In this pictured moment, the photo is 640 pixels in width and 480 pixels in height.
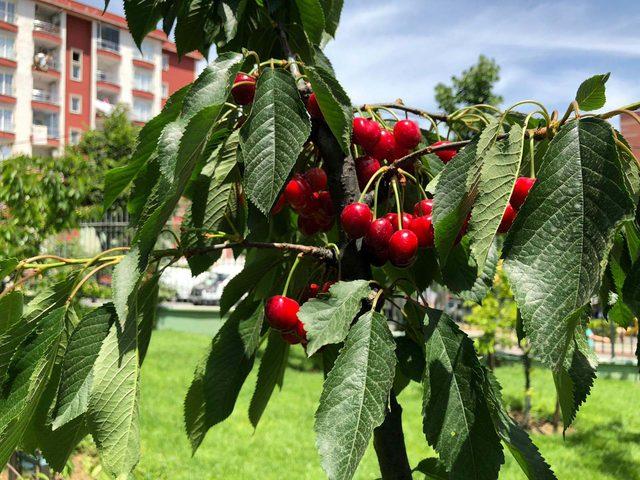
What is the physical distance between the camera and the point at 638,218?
1.86 feet

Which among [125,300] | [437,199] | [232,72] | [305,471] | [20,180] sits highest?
[20,180]

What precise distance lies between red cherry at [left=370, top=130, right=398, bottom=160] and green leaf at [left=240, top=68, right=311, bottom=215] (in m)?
0.23

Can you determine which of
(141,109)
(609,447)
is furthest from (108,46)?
(609,447)

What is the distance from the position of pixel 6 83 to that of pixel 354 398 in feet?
88.0

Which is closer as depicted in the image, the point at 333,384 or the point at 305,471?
the point at 333,384

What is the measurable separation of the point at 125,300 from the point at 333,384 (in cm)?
27

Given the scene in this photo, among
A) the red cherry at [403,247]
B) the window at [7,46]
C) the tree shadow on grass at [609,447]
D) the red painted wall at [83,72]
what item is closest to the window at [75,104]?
the red painted wall at [83,72]

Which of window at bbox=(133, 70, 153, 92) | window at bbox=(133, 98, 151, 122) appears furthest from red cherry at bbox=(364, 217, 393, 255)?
window at bbox=(133, 70, 153, 92)

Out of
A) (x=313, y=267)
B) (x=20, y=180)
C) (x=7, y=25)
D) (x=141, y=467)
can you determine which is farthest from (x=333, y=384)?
(x=7, y=25)

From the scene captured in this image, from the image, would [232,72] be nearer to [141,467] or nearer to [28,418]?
[28,418]

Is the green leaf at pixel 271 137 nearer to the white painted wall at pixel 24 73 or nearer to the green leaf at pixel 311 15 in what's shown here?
the green leaf at pixel 311 15

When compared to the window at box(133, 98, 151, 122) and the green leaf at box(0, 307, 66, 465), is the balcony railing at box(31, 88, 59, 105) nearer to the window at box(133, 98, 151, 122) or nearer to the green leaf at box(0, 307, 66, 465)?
the window at box(133, 98, 151, 122)

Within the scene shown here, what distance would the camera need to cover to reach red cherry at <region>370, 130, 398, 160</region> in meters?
0.96

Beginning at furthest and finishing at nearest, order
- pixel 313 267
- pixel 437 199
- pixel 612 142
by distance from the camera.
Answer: pixel 313 267 < pixel 437 199 < pixel 612 142
